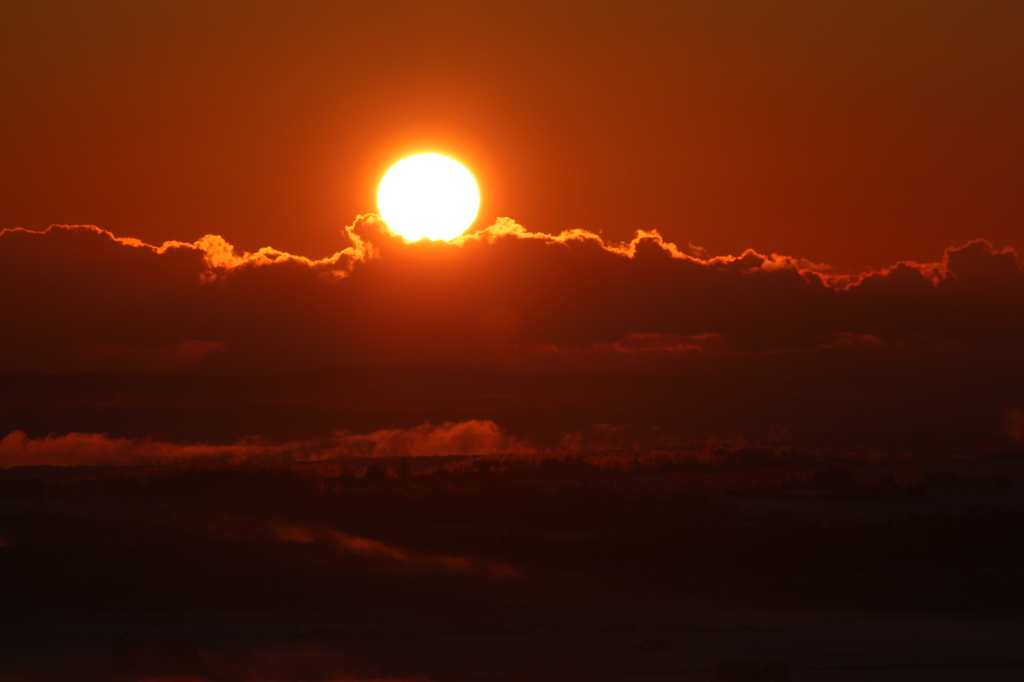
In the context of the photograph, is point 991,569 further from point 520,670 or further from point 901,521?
point 520,670

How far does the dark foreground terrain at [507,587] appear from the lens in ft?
88.6

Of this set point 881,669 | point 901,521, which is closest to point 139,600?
point 881,669

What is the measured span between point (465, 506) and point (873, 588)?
75.7ft

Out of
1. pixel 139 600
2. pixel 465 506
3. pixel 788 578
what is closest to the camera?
pixel 139 600

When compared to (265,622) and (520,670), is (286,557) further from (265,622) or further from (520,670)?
(520,670)

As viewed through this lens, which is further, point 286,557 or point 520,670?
point 286,557

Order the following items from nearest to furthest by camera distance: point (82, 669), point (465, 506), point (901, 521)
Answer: point (82, 669)
point (901, 521)
point (465, 506)

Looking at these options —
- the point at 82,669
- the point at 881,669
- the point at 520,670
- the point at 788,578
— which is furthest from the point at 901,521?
the point at 82,669

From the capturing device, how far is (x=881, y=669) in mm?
26672

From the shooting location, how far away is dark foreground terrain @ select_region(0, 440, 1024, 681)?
2702cm

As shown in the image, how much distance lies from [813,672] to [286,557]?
1981 centimetres

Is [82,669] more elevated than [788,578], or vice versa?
[788,578]

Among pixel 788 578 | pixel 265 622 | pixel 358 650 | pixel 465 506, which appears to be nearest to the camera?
pixel 358 650

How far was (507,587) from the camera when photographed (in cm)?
3703
